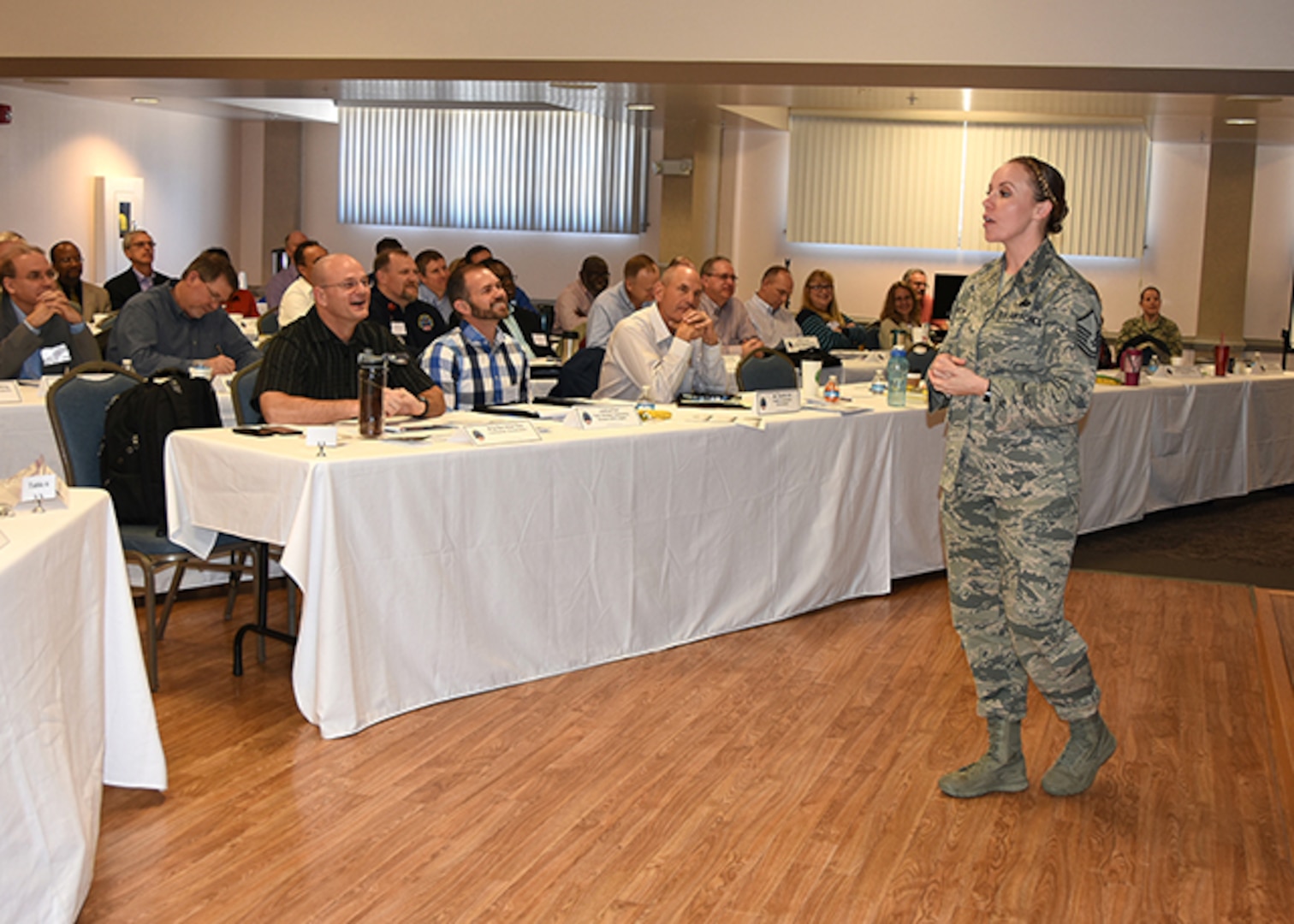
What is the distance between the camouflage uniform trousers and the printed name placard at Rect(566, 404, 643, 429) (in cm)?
137

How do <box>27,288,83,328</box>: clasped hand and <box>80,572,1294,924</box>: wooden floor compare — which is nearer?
<box>80,572,1294,924</box>: wooden floor

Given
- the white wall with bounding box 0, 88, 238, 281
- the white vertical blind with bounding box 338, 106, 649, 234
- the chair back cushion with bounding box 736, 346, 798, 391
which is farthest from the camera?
the white vertical blind with bounding box 338, 106, 649, 234

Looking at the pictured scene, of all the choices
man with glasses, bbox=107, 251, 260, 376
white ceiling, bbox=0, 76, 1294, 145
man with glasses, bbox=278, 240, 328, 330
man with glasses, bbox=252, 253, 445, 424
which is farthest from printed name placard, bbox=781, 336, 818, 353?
man with glasses, bbox=252, 253, 445, 424

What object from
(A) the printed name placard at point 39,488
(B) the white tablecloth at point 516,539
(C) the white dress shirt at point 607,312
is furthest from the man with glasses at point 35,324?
(A) the printed name placard at point 39,488

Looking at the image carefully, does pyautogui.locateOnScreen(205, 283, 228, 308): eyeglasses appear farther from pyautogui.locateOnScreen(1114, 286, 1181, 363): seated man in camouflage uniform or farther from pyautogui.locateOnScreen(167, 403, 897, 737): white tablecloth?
pyautogui.locateOnScreen(1114, 286, 1181, 363): seated man in camouflage uniform

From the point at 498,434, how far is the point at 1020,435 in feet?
5.11

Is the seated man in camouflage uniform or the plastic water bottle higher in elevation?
the seated man in camouflage uniform

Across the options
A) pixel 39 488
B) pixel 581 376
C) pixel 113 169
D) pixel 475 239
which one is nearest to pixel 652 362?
pixel 581 376

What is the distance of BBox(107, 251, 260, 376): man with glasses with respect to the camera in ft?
19.1

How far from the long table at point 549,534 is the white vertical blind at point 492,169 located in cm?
854

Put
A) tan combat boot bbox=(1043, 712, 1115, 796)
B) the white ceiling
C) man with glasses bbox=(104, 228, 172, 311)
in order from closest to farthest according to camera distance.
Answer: tan combat boot bbox=(1043, 712, 1115, 796) < the white ceiling < man with glasses bbox=(104, 228, 172, 311)

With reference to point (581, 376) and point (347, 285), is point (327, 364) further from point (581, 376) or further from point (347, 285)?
point (581, 376)

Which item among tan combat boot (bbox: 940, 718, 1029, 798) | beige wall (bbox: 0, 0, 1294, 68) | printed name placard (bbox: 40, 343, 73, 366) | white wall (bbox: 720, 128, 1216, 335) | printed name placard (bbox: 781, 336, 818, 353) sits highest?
beige wall (bbox: 0, 0, 1294, 68)

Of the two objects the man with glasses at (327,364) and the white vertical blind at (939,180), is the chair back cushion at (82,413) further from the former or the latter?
the white vertical blind at (939,180)
